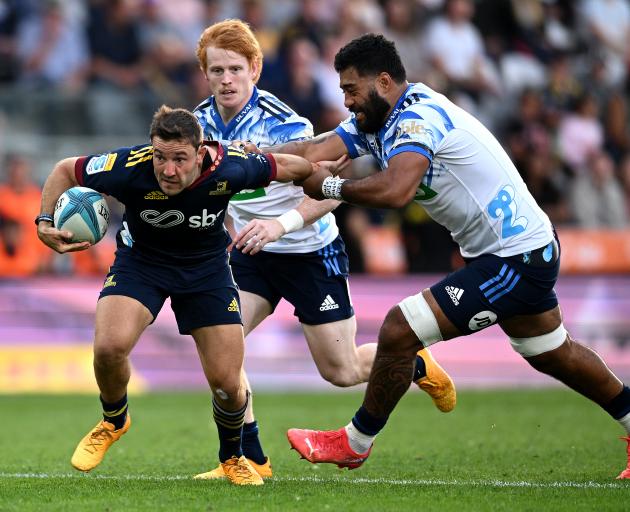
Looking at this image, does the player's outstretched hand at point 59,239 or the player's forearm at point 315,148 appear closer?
the player's outstretched hand at point 59,239

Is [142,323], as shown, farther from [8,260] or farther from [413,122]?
[8,260]

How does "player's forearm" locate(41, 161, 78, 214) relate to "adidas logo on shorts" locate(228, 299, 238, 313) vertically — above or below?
above

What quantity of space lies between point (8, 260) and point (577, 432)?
7682 mm

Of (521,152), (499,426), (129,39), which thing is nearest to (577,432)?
(499,426)

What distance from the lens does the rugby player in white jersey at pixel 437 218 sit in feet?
21.7

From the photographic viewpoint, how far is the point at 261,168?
22.0 feet

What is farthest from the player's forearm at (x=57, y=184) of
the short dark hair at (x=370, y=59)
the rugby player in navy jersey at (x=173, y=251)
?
the short dark hair at (x=370, y=59)

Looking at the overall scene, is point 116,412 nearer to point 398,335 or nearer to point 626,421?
point 398,335

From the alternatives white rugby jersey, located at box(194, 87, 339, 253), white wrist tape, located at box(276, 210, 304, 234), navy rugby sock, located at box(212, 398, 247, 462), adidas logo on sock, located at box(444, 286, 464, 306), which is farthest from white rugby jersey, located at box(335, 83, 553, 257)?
navy rugby sock, located at box(212, 398, 247, 462)

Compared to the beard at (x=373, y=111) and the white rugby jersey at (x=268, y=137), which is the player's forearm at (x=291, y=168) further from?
the white rugby jersey at (x=268, y=137)

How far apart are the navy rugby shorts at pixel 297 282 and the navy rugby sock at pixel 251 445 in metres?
0.89

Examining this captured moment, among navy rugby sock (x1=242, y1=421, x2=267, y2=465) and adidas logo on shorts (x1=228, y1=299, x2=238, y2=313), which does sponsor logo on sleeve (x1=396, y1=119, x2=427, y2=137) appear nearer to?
adidas logo on shorts (x1=228, y1=299, x2=238, y2=313)

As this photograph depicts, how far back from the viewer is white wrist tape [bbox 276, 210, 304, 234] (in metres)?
7.02

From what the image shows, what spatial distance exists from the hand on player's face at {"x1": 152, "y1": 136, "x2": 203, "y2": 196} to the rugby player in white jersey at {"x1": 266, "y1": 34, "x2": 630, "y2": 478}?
858 millimetres
